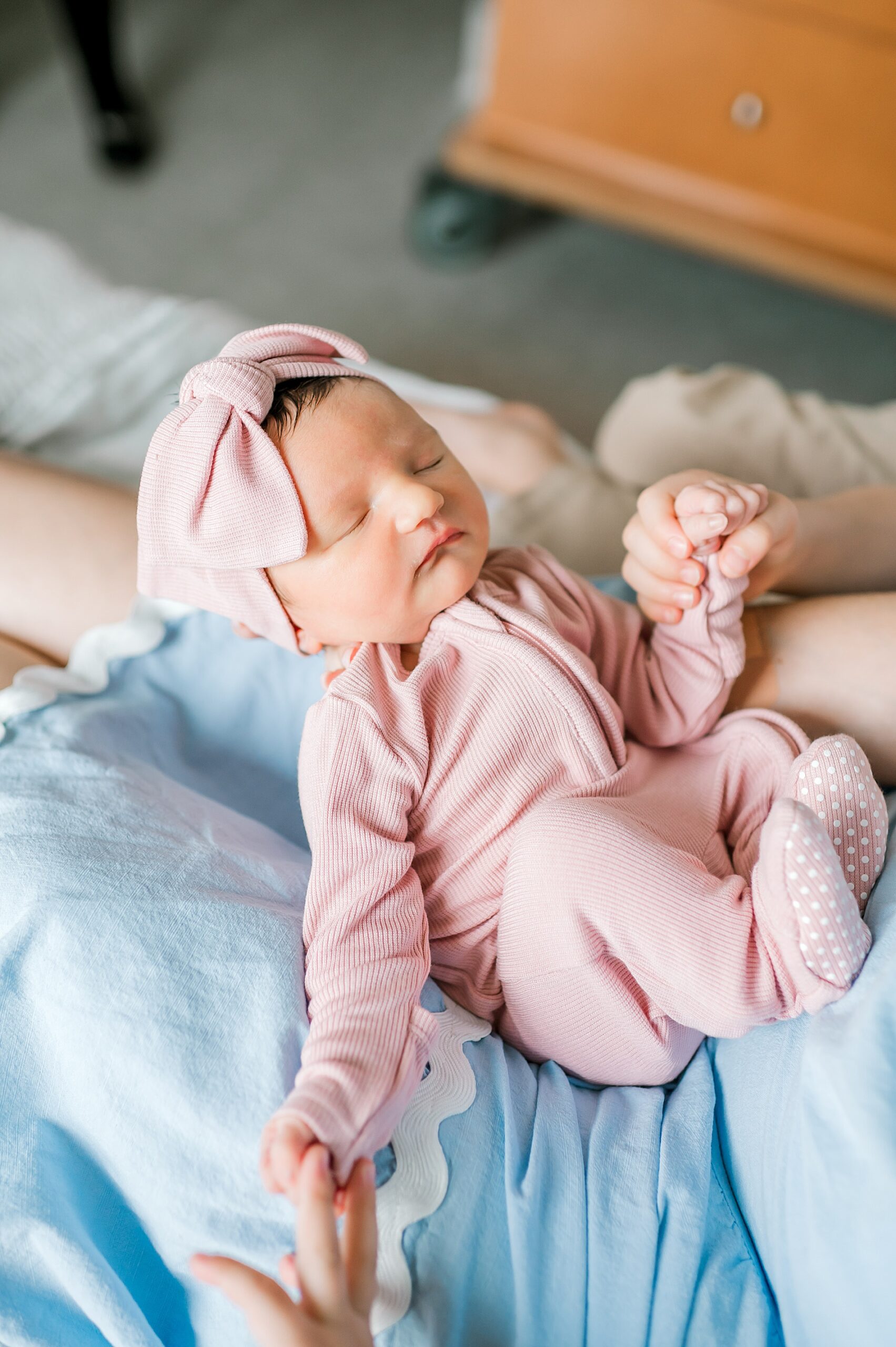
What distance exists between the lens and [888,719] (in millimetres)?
836

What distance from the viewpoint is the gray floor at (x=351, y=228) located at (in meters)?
1.96

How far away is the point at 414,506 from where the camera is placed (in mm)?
742

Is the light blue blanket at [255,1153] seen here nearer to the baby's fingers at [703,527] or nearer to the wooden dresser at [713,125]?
the baby's fingers at [703,527]

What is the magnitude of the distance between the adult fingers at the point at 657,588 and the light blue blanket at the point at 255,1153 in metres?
0.26

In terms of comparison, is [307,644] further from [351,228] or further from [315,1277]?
[351,228]

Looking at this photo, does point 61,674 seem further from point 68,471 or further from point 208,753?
point 68,471

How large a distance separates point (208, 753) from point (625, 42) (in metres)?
1.38

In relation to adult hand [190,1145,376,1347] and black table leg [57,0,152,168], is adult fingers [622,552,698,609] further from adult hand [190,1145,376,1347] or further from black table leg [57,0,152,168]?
black table leg [57,0,152,168]

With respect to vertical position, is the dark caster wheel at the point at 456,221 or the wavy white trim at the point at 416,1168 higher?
the dark caster wheel at the point at 456,221

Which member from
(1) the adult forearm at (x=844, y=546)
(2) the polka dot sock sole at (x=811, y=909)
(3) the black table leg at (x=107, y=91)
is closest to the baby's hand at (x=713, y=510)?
(1) the adult forearm at (x=844, y=546)

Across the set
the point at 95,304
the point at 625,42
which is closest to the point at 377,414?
A: the point at 95,304

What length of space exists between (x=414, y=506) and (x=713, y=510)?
219 millimetres

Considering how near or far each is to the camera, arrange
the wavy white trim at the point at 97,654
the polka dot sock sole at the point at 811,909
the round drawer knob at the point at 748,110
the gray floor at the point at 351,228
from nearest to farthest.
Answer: the polka dot sock sole at the point at 811,909, the wavy white trim at the point at 97,654, the round drawer knob at the point at 748,110, the gray floor at the point at 351,228

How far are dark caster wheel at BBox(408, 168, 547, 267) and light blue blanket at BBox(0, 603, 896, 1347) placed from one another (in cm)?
165
